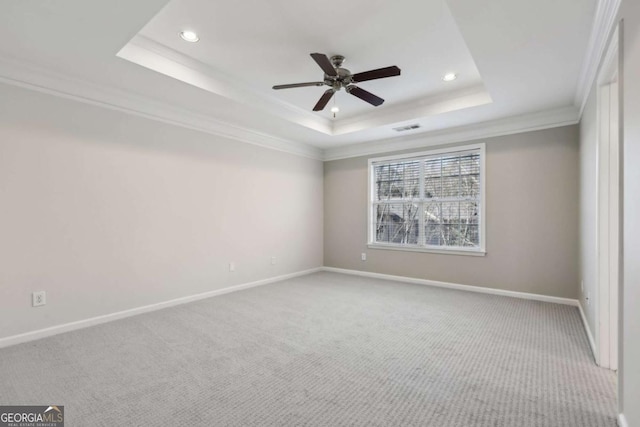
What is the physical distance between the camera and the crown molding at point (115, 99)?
2.72 metres

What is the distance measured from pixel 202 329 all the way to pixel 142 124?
2.43 metres

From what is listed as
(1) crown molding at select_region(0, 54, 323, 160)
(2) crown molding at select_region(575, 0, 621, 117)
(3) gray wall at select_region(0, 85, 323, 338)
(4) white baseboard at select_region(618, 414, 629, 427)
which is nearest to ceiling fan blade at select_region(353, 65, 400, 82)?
(2) crown molding at select_region(575, 0, 621, 117)

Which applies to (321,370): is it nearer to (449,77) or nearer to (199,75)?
(199,75)

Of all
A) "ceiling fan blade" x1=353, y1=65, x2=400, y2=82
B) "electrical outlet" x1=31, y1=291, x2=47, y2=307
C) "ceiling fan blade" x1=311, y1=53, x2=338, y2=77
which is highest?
"ceiling fan blade" x1=311, y1=53, x2=338, y2=77

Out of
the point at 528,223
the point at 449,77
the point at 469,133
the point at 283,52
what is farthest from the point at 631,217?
the point at 469,133

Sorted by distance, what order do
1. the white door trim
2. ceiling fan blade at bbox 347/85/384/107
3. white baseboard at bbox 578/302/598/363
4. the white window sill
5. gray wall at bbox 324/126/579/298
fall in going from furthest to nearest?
the white window sill < gray wall at bbox 324/126/579/298 < ceiling fan blade at bbox 347/85/384/107 < white baseboard at bbox 578/302/598/363 < the white door trim

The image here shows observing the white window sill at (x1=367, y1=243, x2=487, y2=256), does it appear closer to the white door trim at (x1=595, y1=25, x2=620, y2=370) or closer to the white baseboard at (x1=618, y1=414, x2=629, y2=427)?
the white door trim at (x1=595, y1=25, x2=620, y2=370)

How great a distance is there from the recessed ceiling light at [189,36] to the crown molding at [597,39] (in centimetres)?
289

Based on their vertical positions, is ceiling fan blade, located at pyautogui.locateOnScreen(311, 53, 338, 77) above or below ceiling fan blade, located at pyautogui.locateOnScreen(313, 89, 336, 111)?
above

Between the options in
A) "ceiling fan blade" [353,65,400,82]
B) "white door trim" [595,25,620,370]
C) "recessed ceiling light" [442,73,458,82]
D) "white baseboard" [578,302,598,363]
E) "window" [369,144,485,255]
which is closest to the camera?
"white door trim" [595,25,620,370]

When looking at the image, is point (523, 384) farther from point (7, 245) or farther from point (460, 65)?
point (7, 245)

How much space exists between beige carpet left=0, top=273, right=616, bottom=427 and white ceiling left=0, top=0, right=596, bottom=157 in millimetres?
2444

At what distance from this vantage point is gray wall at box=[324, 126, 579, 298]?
12.5ft

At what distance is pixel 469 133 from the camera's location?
14.9ft
